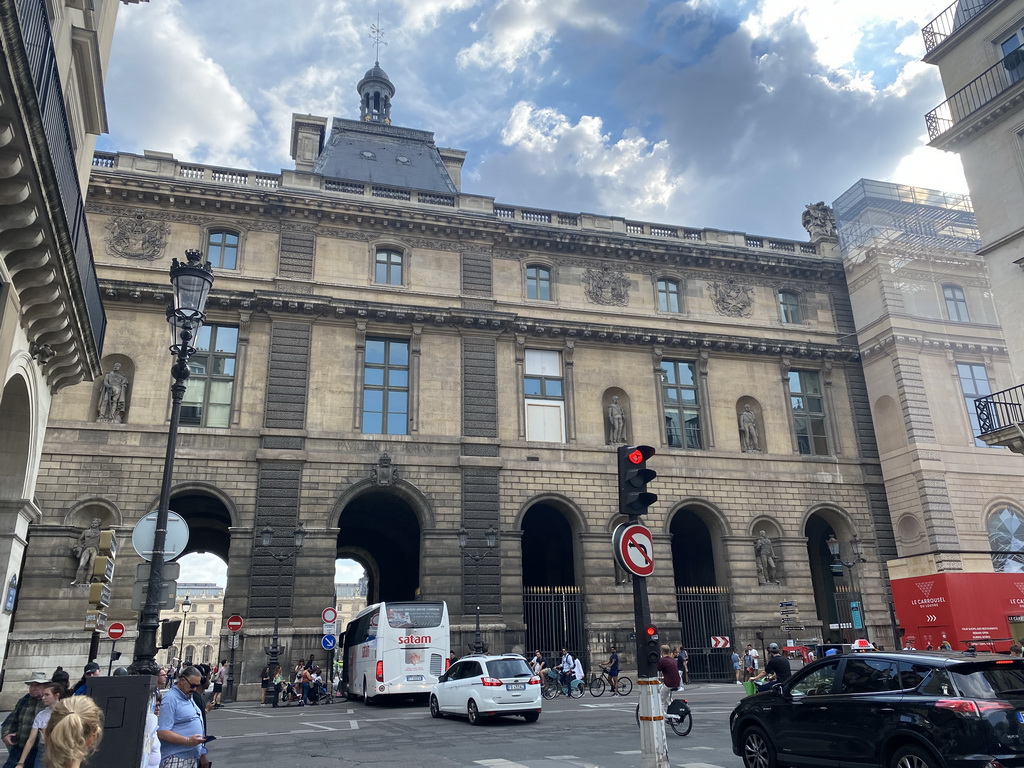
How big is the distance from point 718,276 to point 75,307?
27.9 meters

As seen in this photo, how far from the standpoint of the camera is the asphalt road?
11.9 metres

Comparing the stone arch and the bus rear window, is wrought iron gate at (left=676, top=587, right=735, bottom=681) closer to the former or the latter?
the bus rear window

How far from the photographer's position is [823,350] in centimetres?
3562

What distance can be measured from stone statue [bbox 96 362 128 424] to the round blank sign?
1788 cm

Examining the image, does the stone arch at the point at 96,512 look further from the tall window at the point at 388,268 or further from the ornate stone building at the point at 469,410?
the tall window at the point at 388,268

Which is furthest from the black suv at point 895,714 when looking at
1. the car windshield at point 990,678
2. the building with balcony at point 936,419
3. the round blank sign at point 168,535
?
the building with balcony at point 936,419

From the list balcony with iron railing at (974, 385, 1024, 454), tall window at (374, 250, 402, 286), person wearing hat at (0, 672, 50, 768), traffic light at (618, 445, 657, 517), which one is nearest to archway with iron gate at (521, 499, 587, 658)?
tall window at (374, 250, 402, 286)

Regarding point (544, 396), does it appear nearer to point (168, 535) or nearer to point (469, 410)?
point (469, 410)

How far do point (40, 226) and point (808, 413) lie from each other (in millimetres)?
31493

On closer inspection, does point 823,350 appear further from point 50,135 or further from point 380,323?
point 50,135

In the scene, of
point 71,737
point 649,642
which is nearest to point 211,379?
point 649,642

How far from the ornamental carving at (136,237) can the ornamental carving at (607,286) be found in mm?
16947

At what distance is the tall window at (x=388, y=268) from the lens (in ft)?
104

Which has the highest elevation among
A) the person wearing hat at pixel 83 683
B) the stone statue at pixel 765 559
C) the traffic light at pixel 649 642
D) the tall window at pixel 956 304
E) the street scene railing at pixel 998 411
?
the tall window at pixel 956 304
